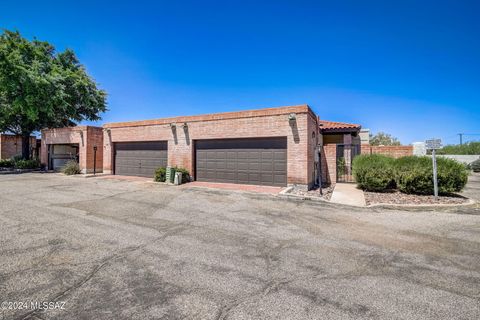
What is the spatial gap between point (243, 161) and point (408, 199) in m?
7.28

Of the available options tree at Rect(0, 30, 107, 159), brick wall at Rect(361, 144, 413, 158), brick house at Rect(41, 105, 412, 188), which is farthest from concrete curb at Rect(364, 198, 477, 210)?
tree at Rect(0, 30, 107, 159)

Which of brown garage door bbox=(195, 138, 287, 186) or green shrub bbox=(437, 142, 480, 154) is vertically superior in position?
green shrub bbox=(437, 142, 480, 154)

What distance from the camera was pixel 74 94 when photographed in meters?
22.3

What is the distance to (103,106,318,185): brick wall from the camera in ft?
35.4

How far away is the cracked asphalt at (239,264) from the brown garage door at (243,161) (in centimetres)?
476

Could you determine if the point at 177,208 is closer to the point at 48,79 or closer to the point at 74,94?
the point at 48,79

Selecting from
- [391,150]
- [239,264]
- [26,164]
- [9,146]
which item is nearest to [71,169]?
[26,164]

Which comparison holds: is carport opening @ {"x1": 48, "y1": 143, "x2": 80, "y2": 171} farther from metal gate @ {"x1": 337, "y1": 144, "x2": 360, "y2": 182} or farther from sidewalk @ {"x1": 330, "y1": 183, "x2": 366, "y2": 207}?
sidewalk @ {"x1": 330, "y1": 183, "x2": 366, "y2": 207}

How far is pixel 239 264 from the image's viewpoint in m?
3.71

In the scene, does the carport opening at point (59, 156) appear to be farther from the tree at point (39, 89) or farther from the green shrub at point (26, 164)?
the tree at point (39, 89)

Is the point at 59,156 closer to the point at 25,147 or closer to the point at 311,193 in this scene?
the point at 25,147

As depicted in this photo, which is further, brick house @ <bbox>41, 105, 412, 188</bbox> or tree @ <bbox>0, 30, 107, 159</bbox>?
tree @ <bbox>0, 30, 107, 159</bbox>

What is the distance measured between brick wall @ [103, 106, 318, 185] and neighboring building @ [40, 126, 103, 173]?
118 inches

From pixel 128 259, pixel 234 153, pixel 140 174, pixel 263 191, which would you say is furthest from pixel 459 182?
pixel 140 174
